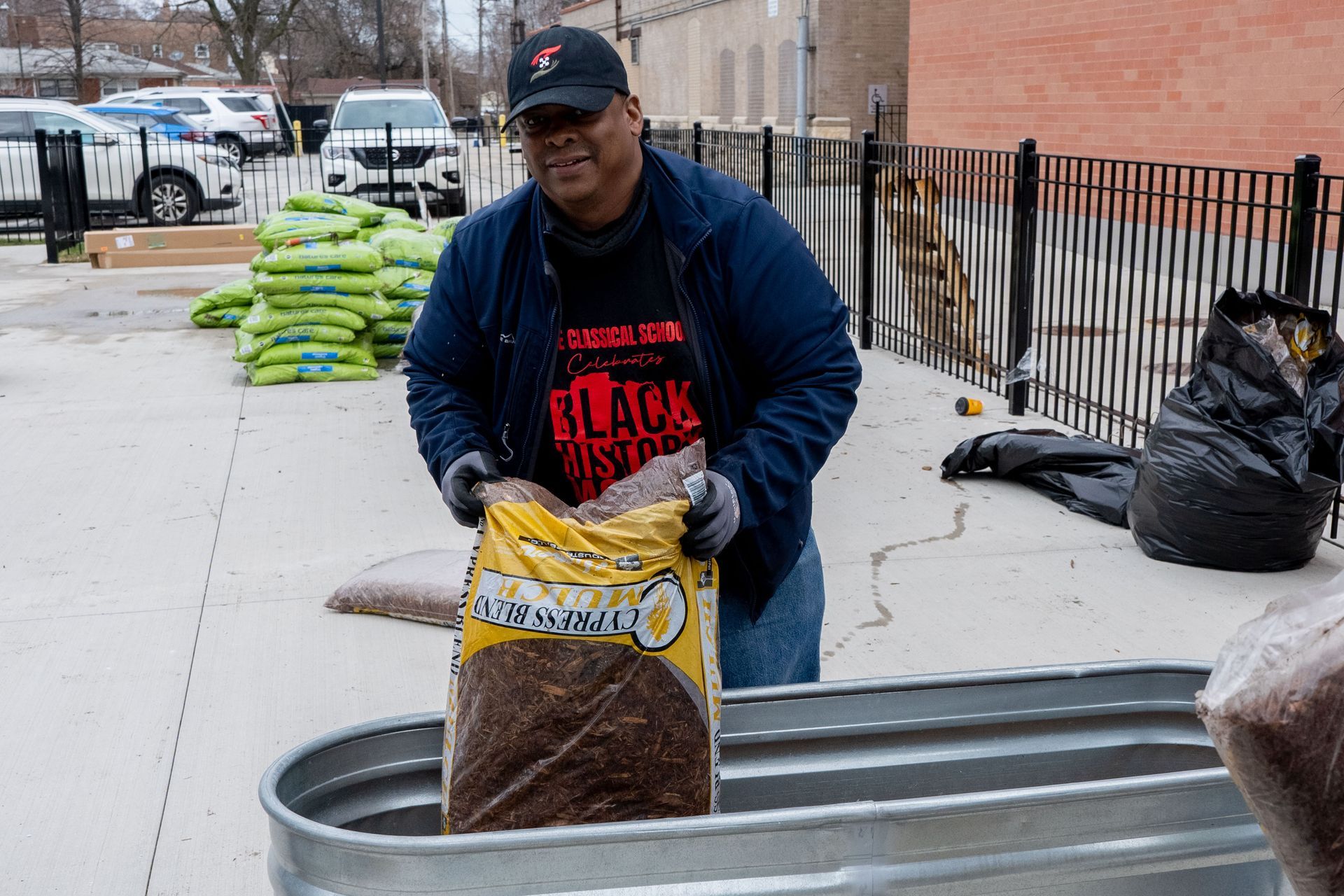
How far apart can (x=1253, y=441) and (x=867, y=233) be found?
5108 mm

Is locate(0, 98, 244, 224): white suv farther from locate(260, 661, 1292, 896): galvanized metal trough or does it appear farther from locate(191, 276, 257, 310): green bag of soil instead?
locate(260, 661, 1292, 896): galvanized metal trough

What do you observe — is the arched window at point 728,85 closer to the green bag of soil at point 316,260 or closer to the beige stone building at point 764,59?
the beige stone building at point 764,59

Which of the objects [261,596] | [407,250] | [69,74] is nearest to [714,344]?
[261,596]

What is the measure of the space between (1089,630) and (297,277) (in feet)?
20.0

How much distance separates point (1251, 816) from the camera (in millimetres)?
1694

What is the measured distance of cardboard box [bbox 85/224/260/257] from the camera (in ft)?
50.0

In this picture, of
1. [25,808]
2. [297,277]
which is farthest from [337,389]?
[25,808]

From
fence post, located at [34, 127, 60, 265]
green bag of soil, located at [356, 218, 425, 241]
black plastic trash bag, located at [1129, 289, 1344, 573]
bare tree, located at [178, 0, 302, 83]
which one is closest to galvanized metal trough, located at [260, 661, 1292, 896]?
black plastic trash bag, located at [1129, 289, 1344, 573]

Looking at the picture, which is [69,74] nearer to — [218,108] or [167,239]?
[218,108]

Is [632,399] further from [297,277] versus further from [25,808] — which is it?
[297,277]

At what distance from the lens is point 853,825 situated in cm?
158

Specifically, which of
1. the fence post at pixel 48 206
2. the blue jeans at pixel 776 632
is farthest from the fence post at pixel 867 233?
the fence post at pixel 48 206

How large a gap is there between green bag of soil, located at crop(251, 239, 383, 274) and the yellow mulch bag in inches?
280

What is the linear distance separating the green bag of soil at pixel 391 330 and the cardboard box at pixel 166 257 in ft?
22.5
